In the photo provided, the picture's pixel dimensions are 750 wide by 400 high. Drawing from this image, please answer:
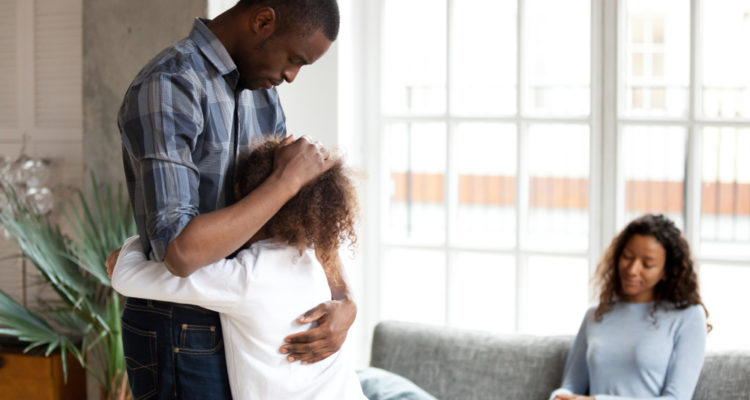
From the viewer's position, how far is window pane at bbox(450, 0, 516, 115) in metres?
3.41

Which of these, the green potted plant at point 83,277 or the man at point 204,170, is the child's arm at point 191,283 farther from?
the green potted plant at point 83,277

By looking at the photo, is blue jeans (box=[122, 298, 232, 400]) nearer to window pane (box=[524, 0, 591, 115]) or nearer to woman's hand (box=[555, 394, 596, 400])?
woman's hand (box=[555, 394, 596, 400])

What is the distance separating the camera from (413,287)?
3.69 m

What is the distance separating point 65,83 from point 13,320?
3.83ft

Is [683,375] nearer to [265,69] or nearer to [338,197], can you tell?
[338,197]

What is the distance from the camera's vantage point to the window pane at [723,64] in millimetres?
3148

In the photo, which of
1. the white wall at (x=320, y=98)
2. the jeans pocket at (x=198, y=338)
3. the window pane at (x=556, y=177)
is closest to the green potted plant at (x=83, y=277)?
the white wall at (x=320, y=98)

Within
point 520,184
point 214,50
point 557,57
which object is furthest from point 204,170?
point 557,57

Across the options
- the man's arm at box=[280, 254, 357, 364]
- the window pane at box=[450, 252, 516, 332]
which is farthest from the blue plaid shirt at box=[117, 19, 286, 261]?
the window pane at box=[450, 252, 516, 332]

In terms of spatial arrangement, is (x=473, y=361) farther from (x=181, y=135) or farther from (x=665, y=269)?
(x=181, y=135)

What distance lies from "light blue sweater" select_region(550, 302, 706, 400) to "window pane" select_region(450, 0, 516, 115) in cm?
107

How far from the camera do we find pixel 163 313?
146 centimetres

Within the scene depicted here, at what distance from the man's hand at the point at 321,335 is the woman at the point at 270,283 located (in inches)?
0.5

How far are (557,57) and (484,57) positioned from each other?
Result: 11.9 inches
